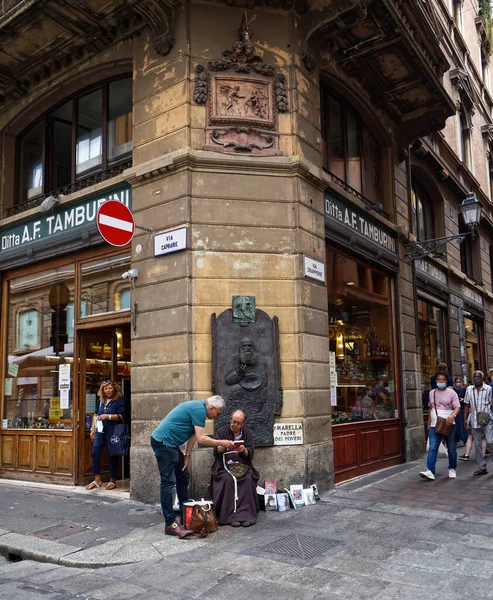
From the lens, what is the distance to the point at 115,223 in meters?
8.35

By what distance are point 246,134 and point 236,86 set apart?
78 cm

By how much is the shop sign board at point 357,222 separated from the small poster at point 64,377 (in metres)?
5.22

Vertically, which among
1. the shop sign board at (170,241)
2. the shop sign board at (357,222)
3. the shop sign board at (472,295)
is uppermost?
the shop sign board at (357,222)

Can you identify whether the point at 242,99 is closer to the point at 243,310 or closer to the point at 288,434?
the point at 243,310

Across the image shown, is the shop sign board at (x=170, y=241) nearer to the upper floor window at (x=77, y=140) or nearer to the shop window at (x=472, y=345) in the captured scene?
the upper floor window at (x=77, y=140)

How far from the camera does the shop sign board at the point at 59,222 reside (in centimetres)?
999

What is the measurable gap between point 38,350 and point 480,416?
809cm

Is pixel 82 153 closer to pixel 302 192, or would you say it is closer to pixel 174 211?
pixel 174 211

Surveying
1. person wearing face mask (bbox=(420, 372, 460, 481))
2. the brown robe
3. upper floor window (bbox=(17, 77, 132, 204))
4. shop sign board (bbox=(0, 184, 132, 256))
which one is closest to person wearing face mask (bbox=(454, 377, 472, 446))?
person wearing face mask (bbox=(420, 372, 460, 481))

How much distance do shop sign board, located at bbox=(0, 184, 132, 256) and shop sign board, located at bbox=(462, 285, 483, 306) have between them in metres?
12.4

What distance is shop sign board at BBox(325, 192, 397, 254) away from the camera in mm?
10359

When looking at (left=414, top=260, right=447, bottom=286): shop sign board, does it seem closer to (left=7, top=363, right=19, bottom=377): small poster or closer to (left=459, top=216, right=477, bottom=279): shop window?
(left=459, top=216, right=477, bottom=279): shop window

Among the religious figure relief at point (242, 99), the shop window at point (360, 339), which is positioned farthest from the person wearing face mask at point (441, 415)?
the religious figure relief at point (242, 99)

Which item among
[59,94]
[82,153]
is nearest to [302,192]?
[82,153]
